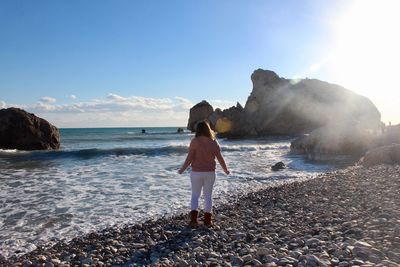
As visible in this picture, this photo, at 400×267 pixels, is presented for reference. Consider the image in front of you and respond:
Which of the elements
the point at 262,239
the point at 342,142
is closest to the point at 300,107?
the point at 342,142

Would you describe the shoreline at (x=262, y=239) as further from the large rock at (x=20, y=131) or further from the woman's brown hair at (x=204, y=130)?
the large rock at (x=20, y=131)

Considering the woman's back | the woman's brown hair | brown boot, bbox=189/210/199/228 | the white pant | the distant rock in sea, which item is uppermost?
the distant rock in sea

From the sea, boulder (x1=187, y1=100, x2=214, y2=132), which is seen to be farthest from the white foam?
boulder (x1=187, y1=100, x2=214, y2=132)

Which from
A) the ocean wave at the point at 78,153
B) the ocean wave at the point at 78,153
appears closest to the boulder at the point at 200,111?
the ocean wave at the point at 78,153

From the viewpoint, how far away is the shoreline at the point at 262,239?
236 inches

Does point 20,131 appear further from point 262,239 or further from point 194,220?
point 262,239

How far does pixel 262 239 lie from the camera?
7188mm

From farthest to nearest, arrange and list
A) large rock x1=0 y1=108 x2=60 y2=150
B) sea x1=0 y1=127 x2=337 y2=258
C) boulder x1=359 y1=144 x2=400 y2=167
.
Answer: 1. large rock x1=0 y1=108 x2=60 y2=150
2. boulder x1=359 y1=144 x2=400 y2=167
3. sea x1=0 y1=127 x2=337 y2=258

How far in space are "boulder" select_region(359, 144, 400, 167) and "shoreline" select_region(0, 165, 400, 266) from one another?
1038 cm

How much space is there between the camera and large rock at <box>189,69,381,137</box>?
78188 mm

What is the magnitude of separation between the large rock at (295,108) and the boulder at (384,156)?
5673cm

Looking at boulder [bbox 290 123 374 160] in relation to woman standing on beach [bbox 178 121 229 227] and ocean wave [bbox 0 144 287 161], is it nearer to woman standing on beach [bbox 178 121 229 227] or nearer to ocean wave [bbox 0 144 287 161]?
ocean wave [bbox 0 144 287 161]

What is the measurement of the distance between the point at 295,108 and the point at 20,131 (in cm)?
5677

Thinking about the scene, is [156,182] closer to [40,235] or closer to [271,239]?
[40,235]
